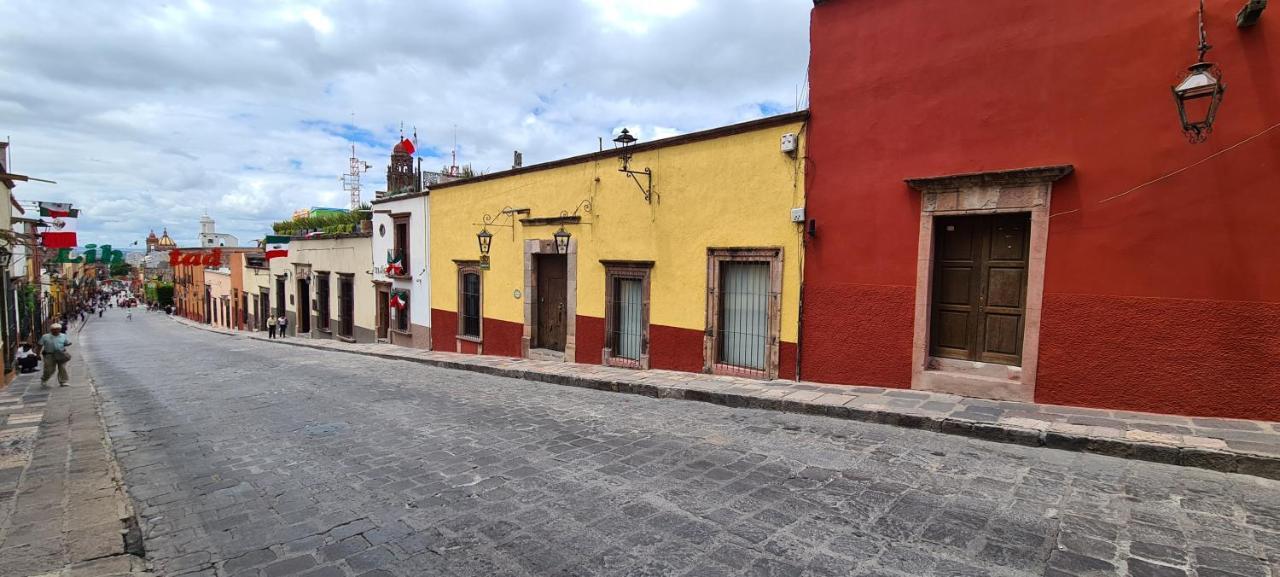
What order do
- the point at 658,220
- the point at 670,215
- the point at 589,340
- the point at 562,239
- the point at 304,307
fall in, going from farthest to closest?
1. the point at 304,307
2. the point at 562,239
3. the point at 589,340
4. the point at 658,220
5. the point at 670,215

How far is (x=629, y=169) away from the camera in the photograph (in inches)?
418

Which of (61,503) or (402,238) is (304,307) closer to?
(402,238)

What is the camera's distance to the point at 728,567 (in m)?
3.22

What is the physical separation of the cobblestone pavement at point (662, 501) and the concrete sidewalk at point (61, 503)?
20cm

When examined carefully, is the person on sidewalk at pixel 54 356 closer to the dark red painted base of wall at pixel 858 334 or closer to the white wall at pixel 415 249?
the white wall at pixel 415 249

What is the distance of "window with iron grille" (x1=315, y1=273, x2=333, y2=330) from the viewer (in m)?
23.1

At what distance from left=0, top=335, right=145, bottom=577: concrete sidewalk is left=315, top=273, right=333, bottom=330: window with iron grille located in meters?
16.6

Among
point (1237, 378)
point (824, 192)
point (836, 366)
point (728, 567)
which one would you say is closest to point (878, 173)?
point (824, 192)

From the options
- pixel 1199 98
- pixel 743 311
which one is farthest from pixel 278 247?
pixel 1199 98

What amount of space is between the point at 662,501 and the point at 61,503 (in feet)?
14.1

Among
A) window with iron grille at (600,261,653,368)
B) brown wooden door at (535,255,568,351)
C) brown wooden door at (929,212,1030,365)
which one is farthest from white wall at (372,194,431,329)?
brown wooden door at (929,212,1030,365)

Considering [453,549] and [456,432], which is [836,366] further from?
[453,549]

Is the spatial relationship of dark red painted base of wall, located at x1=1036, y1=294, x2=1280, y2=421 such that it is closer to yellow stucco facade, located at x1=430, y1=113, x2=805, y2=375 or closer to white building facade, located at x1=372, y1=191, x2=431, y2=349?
yellow stucco facade, located at x1=430, y1=113, x2=805, y2=375

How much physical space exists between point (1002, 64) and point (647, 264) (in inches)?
235
